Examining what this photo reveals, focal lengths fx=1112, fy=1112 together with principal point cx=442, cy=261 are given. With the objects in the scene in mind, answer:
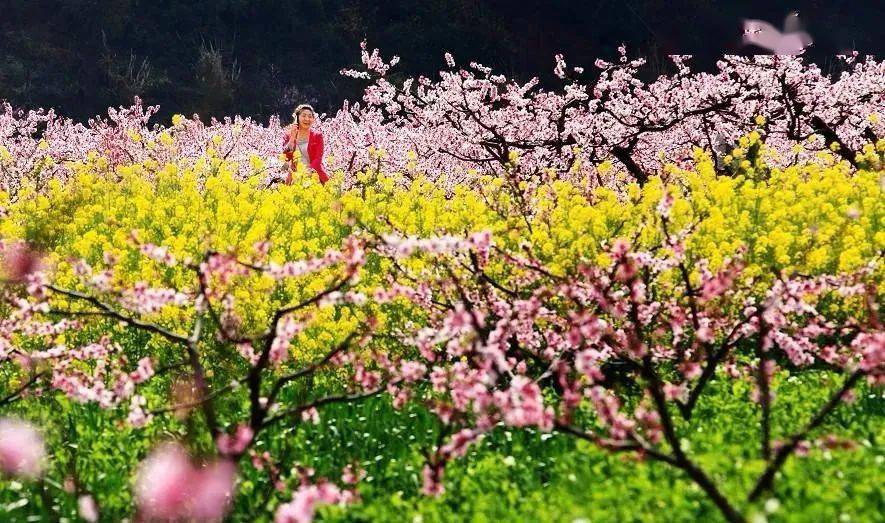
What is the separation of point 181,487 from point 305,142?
11391 mm

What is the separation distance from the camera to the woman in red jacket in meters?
14.5

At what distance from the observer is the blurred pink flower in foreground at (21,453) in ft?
15.8

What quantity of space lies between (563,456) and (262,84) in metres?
37.0

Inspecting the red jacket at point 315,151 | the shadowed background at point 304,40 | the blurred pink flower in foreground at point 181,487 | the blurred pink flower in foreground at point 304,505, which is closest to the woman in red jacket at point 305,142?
the red jacket at point 315,151

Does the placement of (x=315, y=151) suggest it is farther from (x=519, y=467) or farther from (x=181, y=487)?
(x=181, y=487)

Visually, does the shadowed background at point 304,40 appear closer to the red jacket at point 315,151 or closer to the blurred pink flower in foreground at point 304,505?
the red jacket at point 315,151

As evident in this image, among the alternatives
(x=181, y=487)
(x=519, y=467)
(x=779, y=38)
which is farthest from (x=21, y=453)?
(x=779, y=38)

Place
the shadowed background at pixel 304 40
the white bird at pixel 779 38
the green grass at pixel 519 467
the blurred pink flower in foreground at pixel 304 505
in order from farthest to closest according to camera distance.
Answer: the shadowed background at pixel 304 40 → the white bird at pixel 779 38 → the green grass at pixel 519 467 → the blurred pink flower in foreground at pixel 304 505

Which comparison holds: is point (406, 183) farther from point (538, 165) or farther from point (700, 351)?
point (700, 351)

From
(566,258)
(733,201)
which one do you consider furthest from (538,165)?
(566,258)

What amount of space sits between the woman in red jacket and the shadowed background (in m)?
20.4

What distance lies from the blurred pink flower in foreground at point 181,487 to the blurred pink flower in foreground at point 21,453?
474mm

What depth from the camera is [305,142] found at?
48.0ft

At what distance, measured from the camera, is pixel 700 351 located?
19.3 ft
